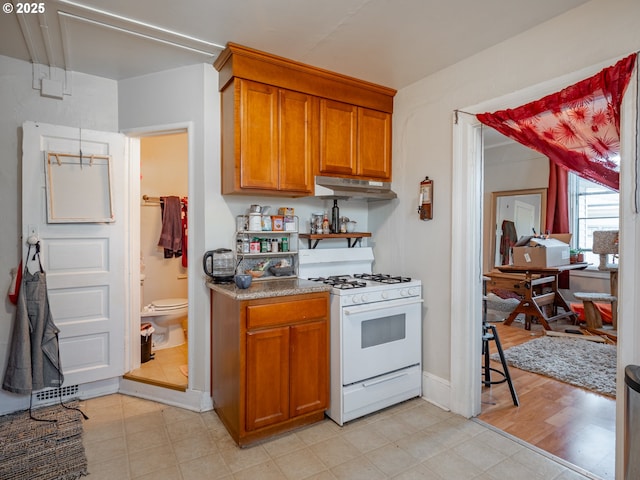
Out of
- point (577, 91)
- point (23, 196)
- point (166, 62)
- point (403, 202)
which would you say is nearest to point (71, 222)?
point (23, 196)

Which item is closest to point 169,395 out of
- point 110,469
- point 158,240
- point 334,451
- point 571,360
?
point 110,469

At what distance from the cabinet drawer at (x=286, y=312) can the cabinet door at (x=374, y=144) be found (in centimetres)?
121

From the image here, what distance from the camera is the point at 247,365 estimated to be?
2.14 m

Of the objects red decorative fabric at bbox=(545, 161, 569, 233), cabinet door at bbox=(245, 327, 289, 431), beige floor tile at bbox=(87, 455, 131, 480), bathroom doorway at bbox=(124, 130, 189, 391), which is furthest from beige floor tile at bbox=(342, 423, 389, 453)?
red decorative fabric at bbox=(545, 161, 569, 233)

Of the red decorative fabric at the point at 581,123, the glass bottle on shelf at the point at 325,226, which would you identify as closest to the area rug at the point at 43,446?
the glass bottle on shelf at the point at 325,226

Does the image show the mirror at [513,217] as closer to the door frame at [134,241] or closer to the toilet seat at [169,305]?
the toilet seat at [169,305]

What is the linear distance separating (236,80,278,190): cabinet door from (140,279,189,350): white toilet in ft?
6.07

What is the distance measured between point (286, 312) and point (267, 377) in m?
0.41

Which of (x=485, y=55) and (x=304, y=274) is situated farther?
(x=304, y=274)

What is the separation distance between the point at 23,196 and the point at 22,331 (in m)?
0.94

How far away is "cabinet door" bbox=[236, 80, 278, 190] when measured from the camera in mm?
2436

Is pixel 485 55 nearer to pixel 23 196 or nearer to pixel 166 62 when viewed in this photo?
pixel 166 62

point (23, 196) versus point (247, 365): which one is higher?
point (23, 196)

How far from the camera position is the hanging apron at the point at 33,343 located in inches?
94.5
